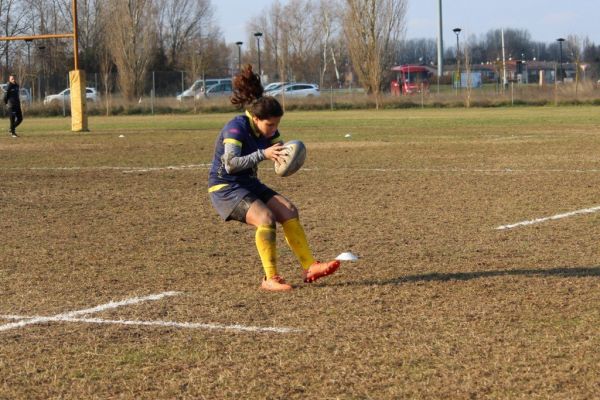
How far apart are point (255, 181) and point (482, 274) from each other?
1.88 m

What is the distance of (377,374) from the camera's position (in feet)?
19.0

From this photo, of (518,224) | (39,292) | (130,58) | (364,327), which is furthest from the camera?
(130,58)

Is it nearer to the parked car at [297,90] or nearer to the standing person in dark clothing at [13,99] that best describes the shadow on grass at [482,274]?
the standing person in dark clothing at [13,99]

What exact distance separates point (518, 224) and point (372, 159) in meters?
9.68

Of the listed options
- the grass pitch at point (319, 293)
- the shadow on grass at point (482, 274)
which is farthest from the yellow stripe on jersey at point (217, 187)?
the shadow on grass at point (482, 274)

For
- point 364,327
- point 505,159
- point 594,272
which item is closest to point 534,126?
point 505,159

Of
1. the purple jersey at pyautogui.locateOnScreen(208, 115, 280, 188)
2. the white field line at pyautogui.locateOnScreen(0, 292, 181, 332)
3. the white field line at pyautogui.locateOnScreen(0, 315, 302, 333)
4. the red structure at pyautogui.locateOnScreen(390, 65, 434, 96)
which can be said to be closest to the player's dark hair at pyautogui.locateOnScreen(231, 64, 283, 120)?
the purple jersey at pyautogui.locateOnScreen(208, 115, 280, 188)

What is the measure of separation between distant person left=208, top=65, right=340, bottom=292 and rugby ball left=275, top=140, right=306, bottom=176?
0.16ft

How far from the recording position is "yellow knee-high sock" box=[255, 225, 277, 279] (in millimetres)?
8320

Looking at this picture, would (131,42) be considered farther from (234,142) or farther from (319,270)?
(319,270)

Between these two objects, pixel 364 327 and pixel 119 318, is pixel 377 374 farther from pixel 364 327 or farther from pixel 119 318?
pixel 119 318

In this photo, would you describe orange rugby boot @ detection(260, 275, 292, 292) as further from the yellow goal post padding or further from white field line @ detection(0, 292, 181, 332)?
the yellow goal post padding

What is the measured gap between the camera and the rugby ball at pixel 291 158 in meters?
8.17

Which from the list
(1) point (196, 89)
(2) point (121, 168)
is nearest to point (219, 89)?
(1) point (196, 89)
